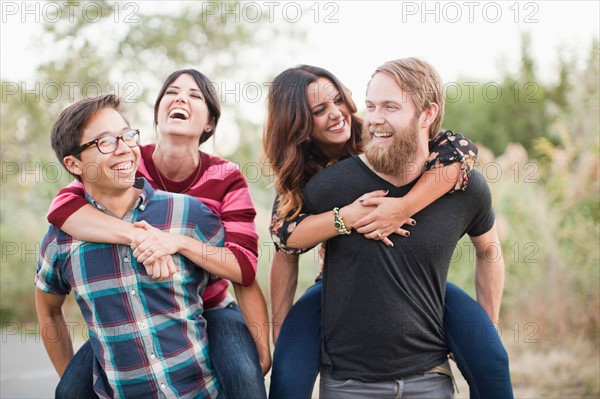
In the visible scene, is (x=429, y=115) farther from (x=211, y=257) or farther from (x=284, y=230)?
→ (x=211, y=257)

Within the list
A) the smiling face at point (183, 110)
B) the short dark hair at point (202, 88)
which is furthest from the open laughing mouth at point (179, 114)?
the short dark hair at point (202, 88)

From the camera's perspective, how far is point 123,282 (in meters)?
2.45

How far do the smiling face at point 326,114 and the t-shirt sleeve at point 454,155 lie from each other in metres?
0.42

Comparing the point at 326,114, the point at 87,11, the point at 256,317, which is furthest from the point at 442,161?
the point at 87,11

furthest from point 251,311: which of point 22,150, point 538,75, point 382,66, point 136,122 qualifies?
point 538,75

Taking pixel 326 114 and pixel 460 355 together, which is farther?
pixel 326 114

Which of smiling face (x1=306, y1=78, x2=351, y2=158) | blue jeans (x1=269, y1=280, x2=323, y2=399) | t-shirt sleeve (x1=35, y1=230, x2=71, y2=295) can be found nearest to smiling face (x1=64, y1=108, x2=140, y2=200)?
t-shirt sleeve (x1=35, y1=230, x2=71, y2=295)

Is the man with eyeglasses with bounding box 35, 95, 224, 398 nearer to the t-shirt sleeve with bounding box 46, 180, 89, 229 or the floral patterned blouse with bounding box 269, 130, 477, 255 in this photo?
the t-shirt sleeve with bounding box 46, 180, 89, 229

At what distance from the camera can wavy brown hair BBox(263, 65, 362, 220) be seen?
2758 mm

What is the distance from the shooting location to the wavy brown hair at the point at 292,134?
2758mm

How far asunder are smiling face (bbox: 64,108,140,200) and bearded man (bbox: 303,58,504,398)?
0.72 metres

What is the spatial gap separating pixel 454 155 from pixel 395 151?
0.25 m

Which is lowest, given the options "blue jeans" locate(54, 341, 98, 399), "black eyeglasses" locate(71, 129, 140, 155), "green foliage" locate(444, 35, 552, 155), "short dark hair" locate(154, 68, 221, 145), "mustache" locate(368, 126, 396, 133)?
"blue jeans" locate(54, 341, 98, 399)

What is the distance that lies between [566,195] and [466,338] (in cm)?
340
